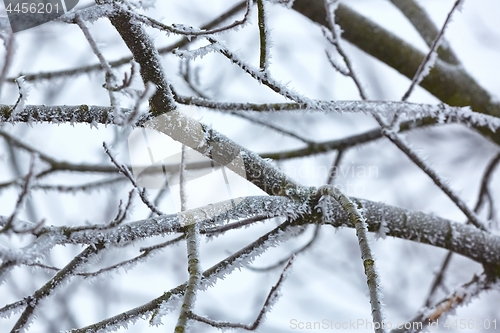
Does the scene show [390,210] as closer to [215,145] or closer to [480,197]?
[215,145]

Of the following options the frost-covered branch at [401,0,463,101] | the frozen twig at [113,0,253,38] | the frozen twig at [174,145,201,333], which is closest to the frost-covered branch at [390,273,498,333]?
the frost-covered branch at [401,0,463,101]

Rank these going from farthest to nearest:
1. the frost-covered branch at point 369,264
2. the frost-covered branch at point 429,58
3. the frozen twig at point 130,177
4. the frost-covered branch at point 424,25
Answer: the frost-covered branch at point 424,25 < the frost-covered branch at point 429,58 < the frozen twig at point 130,177 < the frost-covered branch at point 369,264

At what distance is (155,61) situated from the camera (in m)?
1.17

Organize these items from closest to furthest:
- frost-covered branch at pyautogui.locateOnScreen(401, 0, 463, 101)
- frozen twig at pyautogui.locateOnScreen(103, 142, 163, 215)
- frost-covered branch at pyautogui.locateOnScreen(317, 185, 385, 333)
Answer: frost-covered branch at pyautogui.locateOnScreen(317, 185, 385, 333)
frozen twig at pyautogui.locateOnScreen(103, 142, 163, 215)
frost-covered branch at pyautogui.locateOnScreen(401, 0, 463, 101)

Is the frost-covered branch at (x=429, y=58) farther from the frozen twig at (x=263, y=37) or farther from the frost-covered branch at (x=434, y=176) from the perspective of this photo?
the frozen twig at (x=263, y=37)

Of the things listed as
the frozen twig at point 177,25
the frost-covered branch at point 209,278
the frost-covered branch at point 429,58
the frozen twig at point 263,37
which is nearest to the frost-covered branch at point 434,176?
the frost-covered branch at point 429,58

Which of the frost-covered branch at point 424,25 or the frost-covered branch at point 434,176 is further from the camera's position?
the frost-covered branch at point 424,25

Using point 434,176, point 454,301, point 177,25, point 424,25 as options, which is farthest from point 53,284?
point 424,25

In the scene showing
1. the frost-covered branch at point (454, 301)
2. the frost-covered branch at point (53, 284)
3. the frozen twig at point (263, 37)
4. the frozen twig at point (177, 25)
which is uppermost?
the frozen twig at point (263, 37)

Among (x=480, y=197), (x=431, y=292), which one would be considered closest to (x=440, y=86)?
(x=480, y=197)

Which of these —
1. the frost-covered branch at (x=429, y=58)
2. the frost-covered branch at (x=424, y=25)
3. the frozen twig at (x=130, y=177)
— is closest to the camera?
the frozen twig at (x=130, y=177)

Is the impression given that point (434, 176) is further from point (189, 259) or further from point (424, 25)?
point (424, 25)

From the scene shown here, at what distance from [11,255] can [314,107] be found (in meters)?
0.87

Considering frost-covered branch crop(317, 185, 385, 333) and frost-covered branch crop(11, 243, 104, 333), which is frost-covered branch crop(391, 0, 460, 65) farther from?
frost-covered branch crop(11, 243, 104, 333)
